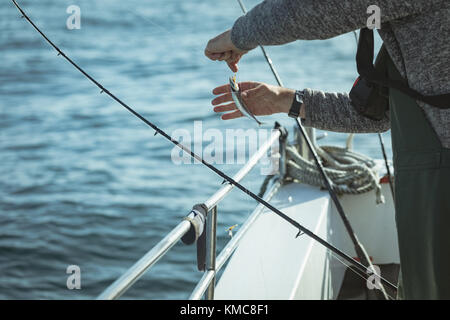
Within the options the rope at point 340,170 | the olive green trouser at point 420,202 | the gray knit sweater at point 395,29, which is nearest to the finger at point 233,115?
the gray knit sweater at point 395,29

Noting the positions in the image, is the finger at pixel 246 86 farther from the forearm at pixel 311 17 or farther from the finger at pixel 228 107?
the forearm at pixel 311 17

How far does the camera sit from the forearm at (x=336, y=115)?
1367 mm

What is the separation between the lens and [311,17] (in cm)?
103

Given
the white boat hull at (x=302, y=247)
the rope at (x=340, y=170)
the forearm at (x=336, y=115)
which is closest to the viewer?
the forearm at (x=336, y=115)

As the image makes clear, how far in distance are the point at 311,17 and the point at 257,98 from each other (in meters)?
0.42

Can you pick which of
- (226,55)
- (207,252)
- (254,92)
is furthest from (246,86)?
(207,252)

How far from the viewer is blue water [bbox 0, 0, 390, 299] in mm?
4238

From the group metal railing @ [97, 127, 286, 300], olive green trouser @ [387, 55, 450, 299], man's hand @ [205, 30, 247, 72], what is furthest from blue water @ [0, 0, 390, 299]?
olive green trouser @ [387, 55, 450, 299]

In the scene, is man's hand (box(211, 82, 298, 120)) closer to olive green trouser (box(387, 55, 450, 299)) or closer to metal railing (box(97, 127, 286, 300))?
metal railing (box(97, 127, 286, 300))

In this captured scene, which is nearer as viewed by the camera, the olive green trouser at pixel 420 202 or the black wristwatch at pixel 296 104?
the olive green trouser at pixel 420 202

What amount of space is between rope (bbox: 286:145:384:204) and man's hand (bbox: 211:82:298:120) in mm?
1443

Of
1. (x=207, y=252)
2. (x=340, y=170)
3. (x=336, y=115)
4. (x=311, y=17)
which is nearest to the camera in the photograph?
(x=311, y=17)

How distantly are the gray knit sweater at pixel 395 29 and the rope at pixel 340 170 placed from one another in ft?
5.67

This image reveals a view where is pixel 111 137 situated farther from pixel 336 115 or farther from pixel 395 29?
pixel 395 29
